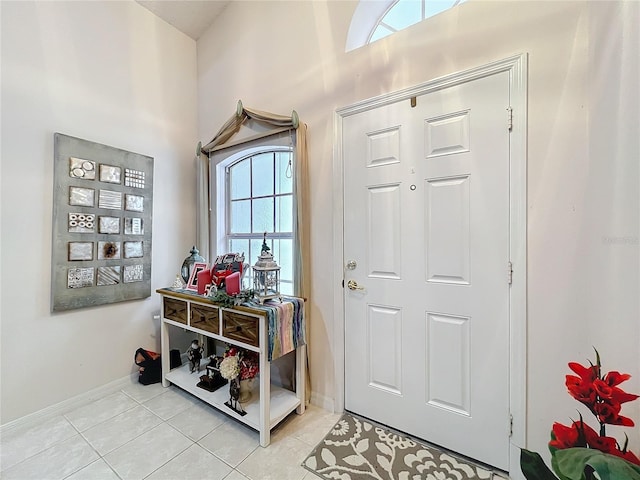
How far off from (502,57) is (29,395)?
11.8 feet

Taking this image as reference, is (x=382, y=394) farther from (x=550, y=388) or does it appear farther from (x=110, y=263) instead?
(x=110, y=263)

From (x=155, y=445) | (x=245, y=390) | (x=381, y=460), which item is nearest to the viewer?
(x=381, y=460)

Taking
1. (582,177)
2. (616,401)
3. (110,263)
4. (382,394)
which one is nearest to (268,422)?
(382,394)

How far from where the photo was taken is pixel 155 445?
1642mm

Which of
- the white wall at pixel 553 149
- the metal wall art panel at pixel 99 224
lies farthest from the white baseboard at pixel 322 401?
the metal wall art panel at pixel 99 224

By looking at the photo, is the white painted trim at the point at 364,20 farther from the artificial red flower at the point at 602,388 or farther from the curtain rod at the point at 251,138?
the artificial red flower at the point at 602,388

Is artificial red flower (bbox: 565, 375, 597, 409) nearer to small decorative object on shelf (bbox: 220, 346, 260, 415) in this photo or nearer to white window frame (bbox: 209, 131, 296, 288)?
small decorative object on shelf (bbox: 220, 346, 260, 415)

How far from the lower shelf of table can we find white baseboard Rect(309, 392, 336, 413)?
6.3 inches

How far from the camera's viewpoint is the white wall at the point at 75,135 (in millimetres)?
1794

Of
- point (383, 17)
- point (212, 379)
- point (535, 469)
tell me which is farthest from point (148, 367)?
point (383, 17)

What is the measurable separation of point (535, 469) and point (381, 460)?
3.24 ft

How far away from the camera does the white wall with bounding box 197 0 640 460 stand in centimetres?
97

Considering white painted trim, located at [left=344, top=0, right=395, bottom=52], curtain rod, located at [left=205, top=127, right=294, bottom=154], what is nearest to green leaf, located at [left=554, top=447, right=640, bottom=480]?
curtain rod, located at [left=205, top=127, right=294, bottom=154]

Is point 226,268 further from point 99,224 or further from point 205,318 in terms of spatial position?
point 99,224
